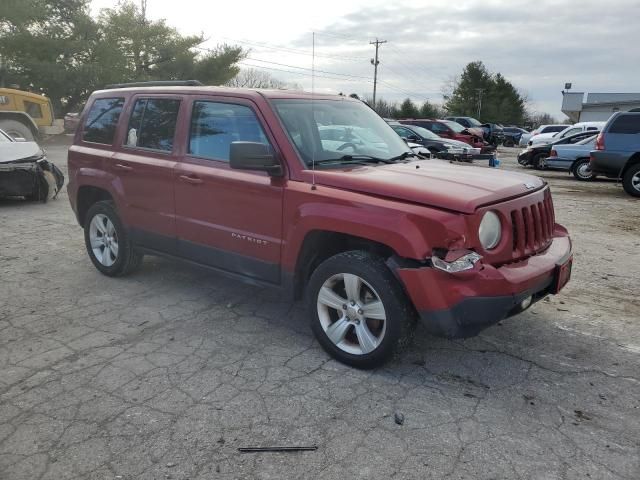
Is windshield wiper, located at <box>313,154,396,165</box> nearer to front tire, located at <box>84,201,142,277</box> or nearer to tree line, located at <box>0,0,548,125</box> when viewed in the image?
front tire, located at <box>84,201,142,277</box>

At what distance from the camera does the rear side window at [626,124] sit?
38.9 feet

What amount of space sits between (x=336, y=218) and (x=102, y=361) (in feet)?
6.24

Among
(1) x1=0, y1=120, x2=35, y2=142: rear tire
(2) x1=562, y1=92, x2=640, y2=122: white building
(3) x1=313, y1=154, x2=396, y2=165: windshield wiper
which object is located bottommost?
Answer: (1) x1=0, y1=120, x2=35, y2=142: rear tire

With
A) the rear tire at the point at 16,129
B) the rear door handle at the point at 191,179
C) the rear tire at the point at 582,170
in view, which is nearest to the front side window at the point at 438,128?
the rear tire at the point at 582,170

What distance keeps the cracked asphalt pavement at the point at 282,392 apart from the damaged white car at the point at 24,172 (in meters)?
4.74

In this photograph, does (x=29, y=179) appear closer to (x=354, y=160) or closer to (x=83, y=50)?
(x=354, y=160)

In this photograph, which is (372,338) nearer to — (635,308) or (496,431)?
(496,431)

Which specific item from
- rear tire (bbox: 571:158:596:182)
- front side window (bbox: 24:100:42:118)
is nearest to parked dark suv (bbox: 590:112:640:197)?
rear tire (bbox: 571:158:596:182)

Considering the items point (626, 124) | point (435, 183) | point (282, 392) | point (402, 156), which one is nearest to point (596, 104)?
point (626, 124)

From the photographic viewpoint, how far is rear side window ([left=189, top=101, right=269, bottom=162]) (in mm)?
4066

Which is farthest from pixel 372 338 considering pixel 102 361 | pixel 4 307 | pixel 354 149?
pixel 4 307

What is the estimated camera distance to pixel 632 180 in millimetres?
11938

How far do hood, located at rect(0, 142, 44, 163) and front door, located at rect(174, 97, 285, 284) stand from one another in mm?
6222

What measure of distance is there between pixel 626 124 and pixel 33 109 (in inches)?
801
